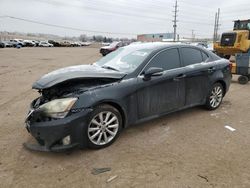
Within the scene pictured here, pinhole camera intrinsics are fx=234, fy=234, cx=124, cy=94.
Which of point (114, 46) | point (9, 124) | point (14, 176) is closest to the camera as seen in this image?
point (14, 176)

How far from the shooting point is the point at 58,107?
10.4ft

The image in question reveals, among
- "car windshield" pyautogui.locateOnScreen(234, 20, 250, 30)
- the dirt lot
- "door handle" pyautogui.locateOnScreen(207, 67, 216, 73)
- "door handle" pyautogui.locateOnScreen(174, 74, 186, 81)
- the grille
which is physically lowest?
the dirt lot

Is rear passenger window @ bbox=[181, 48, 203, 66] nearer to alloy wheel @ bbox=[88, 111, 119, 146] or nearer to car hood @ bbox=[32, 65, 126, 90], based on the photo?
car hood @ bbox=[32, 65, 126, 90]

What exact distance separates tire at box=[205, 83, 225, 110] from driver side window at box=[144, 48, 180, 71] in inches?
48.6

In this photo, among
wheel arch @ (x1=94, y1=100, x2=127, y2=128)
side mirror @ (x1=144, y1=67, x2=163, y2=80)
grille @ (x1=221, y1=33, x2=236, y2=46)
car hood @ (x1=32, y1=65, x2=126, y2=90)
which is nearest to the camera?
car hood @ (x1=32, y1=65, x2=126, y2=90)

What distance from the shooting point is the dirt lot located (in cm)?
278

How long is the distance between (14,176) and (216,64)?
443cm

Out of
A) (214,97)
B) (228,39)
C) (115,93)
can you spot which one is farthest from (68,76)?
(228,39)

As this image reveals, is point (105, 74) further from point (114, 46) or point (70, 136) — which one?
point (114, 46)

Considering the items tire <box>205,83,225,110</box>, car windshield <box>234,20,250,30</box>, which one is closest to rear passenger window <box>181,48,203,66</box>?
tire <box>205,83,225,110</box>

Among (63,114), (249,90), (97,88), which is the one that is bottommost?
(249,90)

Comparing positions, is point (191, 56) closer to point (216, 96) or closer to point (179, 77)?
point (179, 77)

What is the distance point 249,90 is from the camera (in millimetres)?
7543

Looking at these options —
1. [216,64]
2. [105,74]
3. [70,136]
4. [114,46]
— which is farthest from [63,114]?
[114,46]
